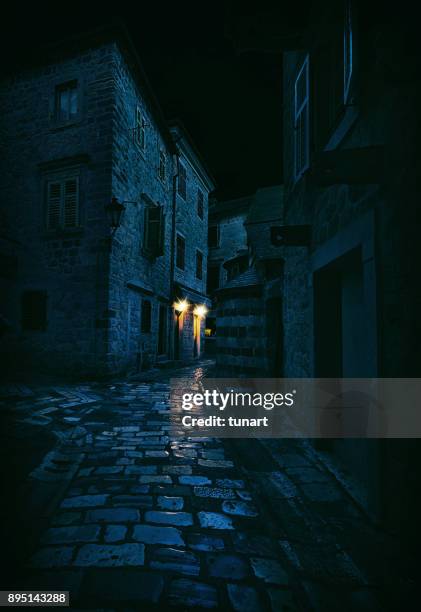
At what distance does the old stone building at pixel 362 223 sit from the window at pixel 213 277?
60.3 feet

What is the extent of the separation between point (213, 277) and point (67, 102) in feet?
49.3

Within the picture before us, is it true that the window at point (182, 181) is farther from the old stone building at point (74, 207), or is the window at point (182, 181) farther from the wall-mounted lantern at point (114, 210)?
the wall-mounted lantern at point (114, 210)

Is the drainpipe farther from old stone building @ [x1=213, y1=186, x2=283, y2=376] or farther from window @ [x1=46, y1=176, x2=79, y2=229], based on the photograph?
old stone building @ [x1=213, y1=186, x2=283, y2=376]

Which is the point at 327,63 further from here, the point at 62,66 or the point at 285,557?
the point at 62,66

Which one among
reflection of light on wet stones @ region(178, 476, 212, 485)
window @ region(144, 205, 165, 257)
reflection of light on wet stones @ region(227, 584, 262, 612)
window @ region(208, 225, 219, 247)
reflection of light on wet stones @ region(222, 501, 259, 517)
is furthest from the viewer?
window @ region(208, 225, 219, 247)

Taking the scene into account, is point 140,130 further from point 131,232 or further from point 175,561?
point 175,561

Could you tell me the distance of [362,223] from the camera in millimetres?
2832

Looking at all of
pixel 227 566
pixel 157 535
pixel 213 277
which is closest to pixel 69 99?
pixel 157 535

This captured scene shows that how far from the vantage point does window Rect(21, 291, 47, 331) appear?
964 cm

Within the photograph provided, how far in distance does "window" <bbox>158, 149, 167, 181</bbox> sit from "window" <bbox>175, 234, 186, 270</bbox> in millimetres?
2832

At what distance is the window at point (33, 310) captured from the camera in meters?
9.64

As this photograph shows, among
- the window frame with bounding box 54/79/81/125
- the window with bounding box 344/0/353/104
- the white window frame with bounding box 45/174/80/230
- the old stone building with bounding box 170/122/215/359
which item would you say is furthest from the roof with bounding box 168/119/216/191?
the window with bounding box 344/0/353/104

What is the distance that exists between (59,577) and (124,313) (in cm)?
840

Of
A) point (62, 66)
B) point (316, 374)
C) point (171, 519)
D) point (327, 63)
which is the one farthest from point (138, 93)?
point (171, 519)
